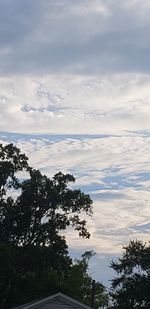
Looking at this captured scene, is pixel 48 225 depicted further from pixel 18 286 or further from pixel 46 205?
pixel 18 286

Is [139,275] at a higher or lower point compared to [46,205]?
lower

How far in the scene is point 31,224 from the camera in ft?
168

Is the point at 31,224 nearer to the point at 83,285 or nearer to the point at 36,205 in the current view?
the point at 36,205

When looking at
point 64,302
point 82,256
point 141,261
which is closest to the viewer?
point 64,302

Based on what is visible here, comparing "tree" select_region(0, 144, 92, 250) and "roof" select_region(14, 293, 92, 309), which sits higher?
"tree" select_region(0, 144, 92, 250)

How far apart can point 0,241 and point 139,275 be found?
11.8 metres

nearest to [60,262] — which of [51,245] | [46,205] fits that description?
[51,245]

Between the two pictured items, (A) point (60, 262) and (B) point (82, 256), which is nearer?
(A) point (60, 262)

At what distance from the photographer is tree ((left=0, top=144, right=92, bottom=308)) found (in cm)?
4975

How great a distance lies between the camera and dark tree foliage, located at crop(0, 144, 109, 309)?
1951 inches

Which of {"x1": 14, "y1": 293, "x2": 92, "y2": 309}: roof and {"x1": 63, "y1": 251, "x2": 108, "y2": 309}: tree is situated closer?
{"x1": 14, "y1": 293, "x2": 92, "y2": 309}: roof

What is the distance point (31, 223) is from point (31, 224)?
8 centimetres

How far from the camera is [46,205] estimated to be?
5097cm

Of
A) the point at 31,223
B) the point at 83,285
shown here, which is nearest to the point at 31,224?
the point at 31,223
